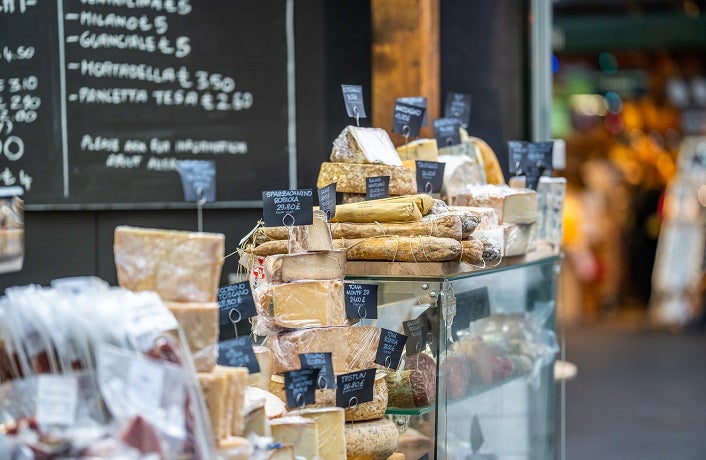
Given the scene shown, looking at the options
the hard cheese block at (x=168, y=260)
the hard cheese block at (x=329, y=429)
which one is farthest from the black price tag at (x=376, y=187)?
the hard cheese block at (x=168, y=260)

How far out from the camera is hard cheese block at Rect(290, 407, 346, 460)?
8.13 ft

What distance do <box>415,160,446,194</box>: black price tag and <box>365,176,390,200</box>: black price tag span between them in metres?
0.25

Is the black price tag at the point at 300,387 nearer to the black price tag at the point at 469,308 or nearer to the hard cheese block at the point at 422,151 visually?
the black price tag at the point at 469,308

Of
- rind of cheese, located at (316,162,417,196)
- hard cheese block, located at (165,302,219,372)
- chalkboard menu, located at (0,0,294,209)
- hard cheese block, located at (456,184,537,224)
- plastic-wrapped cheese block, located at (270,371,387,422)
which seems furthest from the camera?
chalkboard menu, located at (0,0,294,209)

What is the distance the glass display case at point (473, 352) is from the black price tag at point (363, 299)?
80 millimetres

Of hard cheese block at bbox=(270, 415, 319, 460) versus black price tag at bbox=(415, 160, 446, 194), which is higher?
black price tag at bbox=(415, 160, 446, 194)

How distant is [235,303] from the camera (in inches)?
98.2

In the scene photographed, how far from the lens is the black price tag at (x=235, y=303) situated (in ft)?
8.15

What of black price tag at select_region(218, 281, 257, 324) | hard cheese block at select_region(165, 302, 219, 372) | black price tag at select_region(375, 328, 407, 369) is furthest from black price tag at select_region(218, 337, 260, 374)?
black price tag at select_region(375, 328, 407, 369)

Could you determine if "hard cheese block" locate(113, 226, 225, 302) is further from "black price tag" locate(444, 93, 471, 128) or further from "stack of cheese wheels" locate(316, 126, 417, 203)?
"black price tag" locate(444, 93, 471, 128)

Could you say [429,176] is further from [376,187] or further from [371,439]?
[371,439]

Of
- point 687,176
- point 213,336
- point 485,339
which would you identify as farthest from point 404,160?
point 687,176

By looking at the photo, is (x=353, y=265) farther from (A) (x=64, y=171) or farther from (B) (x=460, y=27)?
(B) (x=460, y=27)

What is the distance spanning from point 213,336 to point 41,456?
0.41m
